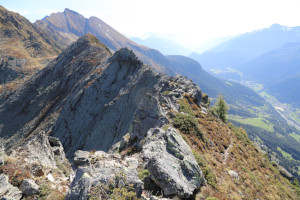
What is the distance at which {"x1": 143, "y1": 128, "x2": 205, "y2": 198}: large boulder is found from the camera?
11672 millimetres

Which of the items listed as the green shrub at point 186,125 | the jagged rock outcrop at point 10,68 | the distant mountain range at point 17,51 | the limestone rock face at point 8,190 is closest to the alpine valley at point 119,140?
the limestone rock face at point 8,190

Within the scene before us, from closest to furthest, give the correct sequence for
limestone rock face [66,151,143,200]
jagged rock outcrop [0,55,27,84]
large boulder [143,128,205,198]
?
1. limestone rock face [66,151,143,200]
2. large boulder [143,128,205,198]
3. jagged rock outcrop [0,55,27,84]

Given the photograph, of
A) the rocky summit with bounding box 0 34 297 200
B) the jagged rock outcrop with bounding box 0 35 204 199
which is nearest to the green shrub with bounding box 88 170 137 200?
the rocky summit with bounding box 0 34 297 200

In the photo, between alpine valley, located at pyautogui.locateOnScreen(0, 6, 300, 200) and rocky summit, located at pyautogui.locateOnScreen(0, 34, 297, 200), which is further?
alpine valley, located at pyautogui.locateOnScreen(0, 6, 300, 200)

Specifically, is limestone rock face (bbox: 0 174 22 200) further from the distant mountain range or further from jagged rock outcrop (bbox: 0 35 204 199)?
the distant mountain range

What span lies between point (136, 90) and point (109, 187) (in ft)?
117

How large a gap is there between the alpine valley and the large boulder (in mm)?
76

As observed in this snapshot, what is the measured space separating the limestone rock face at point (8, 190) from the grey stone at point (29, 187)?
0.26 metres

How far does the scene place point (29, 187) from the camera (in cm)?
1022

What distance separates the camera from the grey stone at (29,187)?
399 inches

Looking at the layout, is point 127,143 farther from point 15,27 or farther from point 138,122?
point 15,27

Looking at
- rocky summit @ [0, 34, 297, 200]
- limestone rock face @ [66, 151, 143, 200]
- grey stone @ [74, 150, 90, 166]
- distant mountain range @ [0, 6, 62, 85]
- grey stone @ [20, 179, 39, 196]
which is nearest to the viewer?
limestone rock face @ [66, 151, 143, 200]

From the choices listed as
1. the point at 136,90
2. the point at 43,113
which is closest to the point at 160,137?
the point at 136,90

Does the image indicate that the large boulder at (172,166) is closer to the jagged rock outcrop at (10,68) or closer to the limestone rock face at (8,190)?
the limestone rock face at (8,190)
